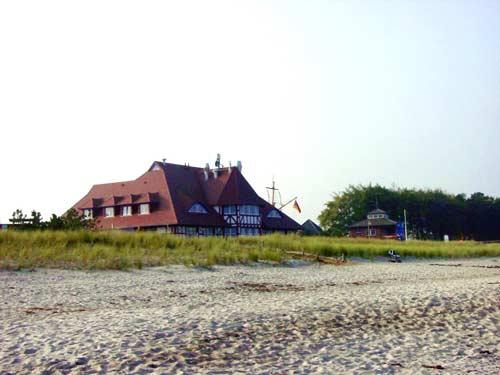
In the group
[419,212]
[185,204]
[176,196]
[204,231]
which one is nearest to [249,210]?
[204,231]

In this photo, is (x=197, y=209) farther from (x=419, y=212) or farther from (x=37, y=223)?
(x=419, y=212)

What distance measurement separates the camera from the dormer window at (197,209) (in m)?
44.2

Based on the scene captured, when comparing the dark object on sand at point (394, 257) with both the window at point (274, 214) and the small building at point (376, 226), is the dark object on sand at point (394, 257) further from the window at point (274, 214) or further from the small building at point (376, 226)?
the small building at point (376, 226)

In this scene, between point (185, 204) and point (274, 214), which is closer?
point (185, 204)

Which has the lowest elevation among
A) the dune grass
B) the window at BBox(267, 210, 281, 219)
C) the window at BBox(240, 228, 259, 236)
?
the dune grass

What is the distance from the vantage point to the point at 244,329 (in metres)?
6.94

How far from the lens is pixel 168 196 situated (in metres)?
44.2

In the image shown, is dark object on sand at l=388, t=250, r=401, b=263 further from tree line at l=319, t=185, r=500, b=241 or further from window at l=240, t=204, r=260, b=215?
tree line at l=319, t=185, r=500, b=241

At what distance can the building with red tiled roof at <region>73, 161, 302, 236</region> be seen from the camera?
4384 centimetres

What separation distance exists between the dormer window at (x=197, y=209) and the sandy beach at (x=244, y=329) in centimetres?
3285

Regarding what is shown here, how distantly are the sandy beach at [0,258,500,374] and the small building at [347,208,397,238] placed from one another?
50616mm

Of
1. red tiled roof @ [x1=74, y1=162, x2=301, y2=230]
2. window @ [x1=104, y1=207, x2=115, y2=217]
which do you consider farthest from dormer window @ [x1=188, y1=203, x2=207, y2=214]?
window @ [x1=104, y1=207, x2=115, y2=217]

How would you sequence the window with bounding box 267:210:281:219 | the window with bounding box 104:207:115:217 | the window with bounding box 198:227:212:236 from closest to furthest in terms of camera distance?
the window with bounding box 198:227:212:236 → the window with bounding box 104:207:115:217 → the window with bounding box 267:210:281:219

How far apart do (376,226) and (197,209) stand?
2346 centimetres
